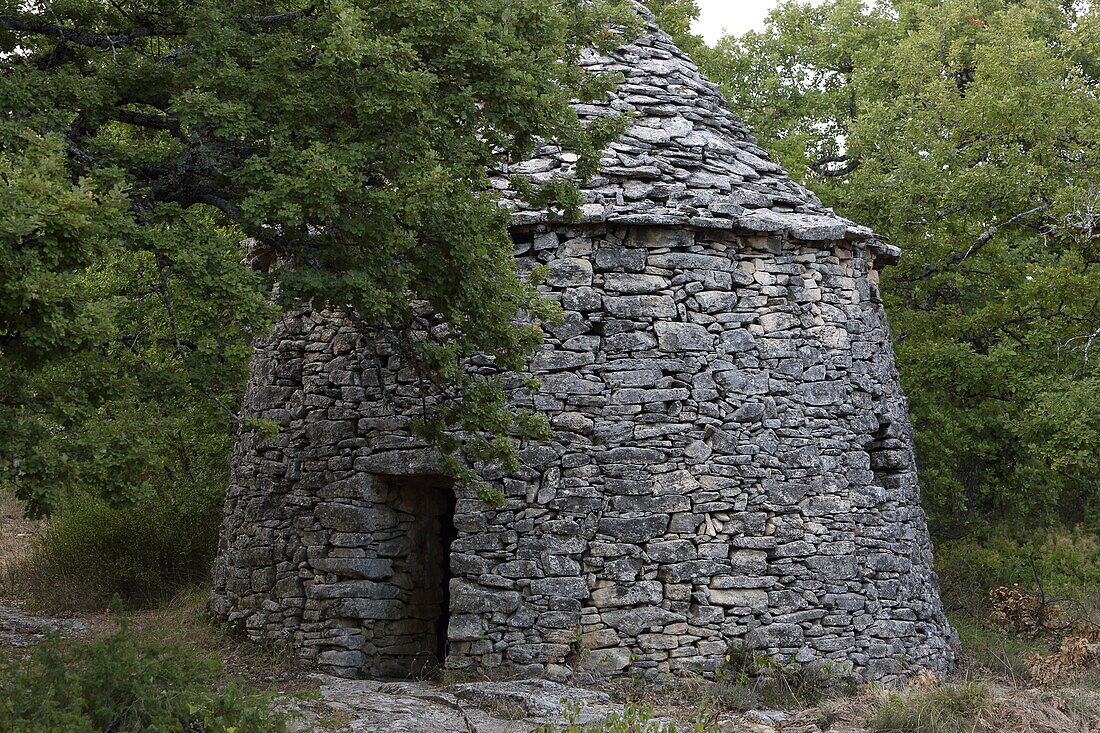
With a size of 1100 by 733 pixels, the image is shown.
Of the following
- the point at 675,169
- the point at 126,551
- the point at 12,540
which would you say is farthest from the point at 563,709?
the point at 12,540

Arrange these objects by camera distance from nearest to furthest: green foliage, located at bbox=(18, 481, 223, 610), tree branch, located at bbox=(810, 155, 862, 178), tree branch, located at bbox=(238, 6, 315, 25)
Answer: tree branch, located at bbox=(238, 6, 315, 25) → green foliage, located at bbox=(18, 481, 223, 610) → tree branch, located at bbox=(810, 155, 862, 178)

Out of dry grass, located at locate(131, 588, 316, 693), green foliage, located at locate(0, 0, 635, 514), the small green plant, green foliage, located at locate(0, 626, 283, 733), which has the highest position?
green foliage, located at locate(0, 0, 635, 514)

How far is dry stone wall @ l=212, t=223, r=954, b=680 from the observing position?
7.11 m

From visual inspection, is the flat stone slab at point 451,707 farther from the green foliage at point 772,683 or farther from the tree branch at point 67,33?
the tree branch at point 67,33

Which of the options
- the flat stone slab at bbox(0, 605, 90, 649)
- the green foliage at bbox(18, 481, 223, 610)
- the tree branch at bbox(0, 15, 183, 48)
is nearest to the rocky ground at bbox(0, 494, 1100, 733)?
the flat stone slab at bbox(0, 605, 90, 649)

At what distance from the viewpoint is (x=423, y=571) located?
26.7ft

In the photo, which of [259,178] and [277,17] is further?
[277,17]

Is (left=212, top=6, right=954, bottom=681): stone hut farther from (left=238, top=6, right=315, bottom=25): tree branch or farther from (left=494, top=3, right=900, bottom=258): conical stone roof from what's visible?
(left=238, top=6, right=315, bottom=25): tree branch

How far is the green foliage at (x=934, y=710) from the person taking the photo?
592cm

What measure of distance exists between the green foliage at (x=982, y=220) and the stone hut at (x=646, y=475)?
349cm

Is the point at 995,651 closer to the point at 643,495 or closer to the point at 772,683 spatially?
the point at 772,683

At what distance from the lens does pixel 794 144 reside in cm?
1374

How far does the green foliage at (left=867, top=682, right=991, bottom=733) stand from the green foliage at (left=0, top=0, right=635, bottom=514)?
2.83m

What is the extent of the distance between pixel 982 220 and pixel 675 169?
236 inches
